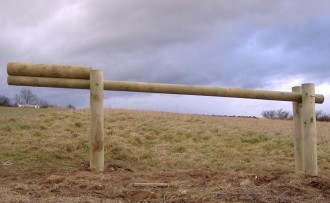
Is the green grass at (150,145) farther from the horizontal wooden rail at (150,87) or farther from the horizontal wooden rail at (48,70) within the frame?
the horizontal wooden rail at (48,70)

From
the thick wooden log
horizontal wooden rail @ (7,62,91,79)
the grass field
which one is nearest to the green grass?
the grass field

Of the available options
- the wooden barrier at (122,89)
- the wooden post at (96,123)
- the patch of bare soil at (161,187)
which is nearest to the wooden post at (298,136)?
the wooden barrier at (122,89)

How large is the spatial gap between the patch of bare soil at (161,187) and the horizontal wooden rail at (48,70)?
48.1 inches

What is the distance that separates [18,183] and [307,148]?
12.1ft

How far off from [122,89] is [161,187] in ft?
5.39

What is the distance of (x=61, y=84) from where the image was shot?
589 cm

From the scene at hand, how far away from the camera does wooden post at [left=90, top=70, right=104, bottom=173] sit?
18.4 ft

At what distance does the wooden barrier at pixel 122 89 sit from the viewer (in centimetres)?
566

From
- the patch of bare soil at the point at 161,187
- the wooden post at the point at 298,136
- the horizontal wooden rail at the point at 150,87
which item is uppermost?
the horizontal wooden rail at the point at 150,87

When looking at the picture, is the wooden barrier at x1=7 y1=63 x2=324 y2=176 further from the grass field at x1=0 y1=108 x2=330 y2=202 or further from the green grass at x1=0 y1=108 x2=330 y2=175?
the green grass at x1=0 y1=108 x2=330 y2=175

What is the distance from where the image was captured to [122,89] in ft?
19.2

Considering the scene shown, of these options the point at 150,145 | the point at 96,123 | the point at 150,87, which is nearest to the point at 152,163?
the point at 150,145

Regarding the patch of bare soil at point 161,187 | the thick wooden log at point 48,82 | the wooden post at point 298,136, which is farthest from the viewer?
the wooden post at point 298,136

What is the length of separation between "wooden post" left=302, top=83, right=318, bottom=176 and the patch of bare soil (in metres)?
0.79
